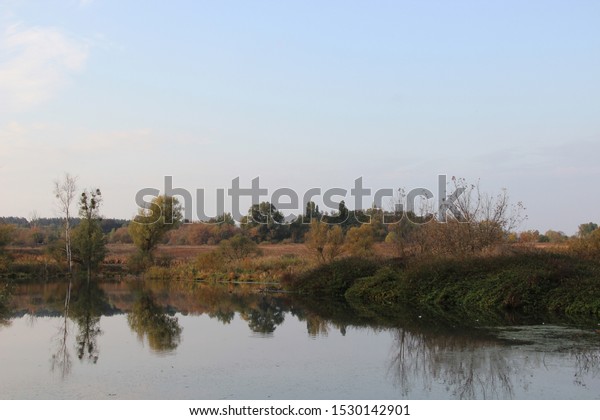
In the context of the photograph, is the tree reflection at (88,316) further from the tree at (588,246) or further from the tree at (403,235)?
the tree at (588,246)

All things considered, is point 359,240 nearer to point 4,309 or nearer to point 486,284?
point 486,284

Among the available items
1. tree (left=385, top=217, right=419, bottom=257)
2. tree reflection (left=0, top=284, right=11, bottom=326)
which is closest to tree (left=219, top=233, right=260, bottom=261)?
tree (left=385, top=217, right=419, bottom=257)

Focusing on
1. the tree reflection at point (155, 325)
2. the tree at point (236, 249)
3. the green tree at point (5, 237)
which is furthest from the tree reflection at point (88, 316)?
the tree at point (236, 249)

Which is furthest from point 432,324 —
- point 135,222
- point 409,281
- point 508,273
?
point 135,222

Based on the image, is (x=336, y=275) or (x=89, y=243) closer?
(x=336, y=275)

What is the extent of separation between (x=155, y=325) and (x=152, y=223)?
98.7ft

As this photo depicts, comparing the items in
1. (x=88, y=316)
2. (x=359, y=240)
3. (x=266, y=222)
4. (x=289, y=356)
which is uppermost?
(x=266, y=222)

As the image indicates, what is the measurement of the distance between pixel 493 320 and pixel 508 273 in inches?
161

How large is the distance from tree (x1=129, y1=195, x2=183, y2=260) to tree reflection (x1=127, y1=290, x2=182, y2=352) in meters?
22.3

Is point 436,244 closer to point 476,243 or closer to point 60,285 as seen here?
point 476,243

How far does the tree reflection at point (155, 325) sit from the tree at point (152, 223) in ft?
73.3

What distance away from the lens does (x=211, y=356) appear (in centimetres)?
1312

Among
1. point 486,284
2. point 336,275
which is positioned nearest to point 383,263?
point 336,275

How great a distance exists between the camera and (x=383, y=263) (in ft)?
93.1
